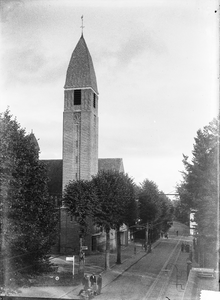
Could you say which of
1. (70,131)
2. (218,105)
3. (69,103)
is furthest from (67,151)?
(218,105)

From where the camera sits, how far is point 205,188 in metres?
25.0

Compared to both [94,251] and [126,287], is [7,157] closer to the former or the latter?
[126,287]

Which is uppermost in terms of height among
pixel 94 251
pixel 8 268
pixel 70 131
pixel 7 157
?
pixel 70 131

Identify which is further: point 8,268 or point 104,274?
point 104,274

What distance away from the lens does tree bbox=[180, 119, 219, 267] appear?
2267 centimetres

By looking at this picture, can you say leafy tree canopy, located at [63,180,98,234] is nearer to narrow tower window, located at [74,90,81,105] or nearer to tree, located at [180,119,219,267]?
tree, located at [180,119,219,267]

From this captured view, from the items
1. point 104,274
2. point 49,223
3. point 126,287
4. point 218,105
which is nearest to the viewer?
point 218,105

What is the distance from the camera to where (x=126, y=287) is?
92.6 ft

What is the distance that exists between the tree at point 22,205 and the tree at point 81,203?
1017 centimetres

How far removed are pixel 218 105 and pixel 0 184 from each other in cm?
1325

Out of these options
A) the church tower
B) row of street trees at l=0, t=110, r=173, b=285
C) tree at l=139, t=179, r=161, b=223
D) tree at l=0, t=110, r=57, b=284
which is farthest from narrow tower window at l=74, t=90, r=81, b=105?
tree at l=0, t=110, r=57, b=284

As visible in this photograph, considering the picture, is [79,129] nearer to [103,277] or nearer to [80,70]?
[80,70]

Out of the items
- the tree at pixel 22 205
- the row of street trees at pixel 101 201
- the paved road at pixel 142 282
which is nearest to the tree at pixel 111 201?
the row of street trees at pixel 101 201

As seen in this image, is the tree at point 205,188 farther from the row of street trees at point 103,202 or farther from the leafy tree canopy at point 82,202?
the leafy tree canopy at point 82,202
